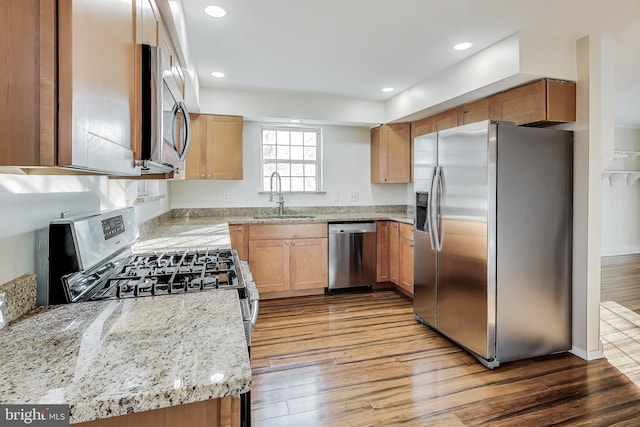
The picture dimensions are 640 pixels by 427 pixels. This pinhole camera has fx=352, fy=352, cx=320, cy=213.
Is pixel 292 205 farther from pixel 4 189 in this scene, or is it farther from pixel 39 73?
pixel 39 73

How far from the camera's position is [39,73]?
0.60m

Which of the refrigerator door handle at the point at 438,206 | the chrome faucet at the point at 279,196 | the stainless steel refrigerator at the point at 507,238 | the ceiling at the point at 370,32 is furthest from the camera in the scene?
the chrome faucet at the point at 279,196

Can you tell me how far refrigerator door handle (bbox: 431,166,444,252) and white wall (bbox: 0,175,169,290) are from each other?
233 centimetres

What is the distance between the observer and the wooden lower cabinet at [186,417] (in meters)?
0.68

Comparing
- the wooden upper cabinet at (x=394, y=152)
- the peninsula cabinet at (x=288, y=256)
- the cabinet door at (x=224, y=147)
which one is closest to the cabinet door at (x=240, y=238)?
the peninsula cabinet at (x=288, y=256)

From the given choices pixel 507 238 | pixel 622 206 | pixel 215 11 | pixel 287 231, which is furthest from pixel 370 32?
pixel 622 206

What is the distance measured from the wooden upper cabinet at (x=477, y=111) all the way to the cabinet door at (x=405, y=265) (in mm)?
1333

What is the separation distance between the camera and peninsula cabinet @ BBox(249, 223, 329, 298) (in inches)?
152

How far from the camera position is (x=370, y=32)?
2508 millimetres

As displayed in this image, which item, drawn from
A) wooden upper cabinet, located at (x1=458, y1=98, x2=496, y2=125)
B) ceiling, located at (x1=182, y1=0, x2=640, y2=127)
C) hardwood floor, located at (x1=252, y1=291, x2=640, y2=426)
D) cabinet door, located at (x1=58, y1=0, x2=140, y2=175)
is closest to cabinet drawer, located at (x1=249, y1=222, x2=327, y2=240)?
hardwood floor, located at (x1=252, y1=291, x2=640, y2=426)

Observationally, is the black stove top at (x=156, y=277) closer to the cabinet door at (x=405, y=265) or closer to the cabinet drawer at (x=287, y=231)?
the cabinet drawer at (x=287, y=231)

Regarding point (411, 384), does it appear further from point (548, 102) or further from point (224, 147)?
point (224, 147)

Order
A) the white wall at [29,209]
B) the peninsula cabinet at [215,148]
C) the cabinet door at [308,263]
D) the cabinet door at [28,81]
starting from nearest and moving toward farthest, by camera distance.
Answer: the cabinet door at [28,81] < the white wall at [29,209] < the peninsula cabinet at [215,148] < the cabinet door at [308,263]

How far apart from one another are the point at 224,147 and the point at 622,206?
6897 millimetres
